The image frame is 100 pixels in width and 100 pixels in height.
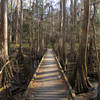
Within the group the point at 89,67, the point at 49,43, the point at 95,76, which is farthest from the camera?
the point at 49,43

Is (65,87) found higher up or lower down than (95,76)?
higher up

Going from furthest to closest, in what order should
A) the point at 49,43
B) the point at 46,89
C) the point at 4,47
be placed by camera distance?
the point at 49,43
the point at 4,47
the point at 46,89

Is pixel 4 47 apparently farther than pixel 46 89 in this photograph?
Yes

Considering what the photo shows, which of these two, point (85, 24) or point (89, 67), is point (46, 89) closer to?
point (85, 24)

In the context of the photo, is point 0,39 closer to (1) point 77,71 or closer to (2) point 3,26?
(2) point 3,26

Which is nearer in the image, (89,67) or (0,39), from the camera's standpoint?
(0,39)

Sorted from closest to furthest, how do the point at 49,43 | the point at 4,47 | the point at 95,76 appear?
the point at 4,47 → the point at 95,76 → the point at 49,43

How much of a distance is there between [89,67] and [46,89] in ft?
22.9

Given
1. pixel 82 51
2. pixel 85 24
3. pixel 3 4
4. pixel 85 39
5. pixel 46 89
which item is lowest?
pixel 46 89

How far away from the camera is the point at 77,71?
6746 millimetres

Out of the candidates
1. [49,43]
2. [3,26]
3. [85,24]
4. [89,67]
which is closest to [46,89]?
[85,24]

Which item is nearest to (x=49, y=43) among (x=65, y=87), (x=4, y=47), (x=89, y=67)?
(x=89, y=67)

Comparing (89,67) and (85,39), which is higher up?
(85,39)

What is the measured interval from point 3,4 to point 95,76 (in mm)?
9052
